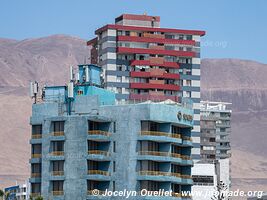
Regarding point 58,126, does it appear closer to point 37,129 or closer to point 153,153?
point 37,129

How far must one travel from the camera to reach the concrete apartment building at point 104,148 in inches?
5433

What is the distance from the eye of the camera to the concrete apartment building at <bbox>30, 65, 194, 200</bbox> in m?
138

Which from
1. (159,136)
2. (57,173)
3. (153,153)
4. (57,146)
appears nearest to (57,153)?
(57,146)

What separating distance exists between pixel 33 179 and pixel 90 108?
12.2 m

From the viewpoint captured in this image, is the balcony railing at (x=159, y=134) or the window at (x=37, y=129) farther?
the window at (x=37, y=129)

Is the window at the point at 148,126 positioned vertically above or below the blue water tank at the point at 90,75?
below

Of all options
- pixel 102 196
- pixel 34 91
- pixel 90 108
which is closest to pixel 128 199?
pixel 102 196

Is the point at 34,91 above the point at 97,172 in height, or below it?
above

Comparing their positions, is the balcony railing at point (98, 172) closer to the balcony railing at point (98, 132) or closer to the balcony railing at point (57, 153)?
the balcony railing at point (57, 153)

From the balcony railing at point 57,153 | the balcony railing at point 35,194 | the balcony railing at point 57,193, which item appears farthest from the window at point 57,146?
the balcony railing at point 35,194

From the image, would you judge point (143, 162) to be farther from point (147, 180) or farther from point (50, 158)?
point (50, 158)

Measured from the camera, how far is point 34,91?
15100 centimetres

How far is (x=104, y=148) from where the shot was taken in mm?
140125

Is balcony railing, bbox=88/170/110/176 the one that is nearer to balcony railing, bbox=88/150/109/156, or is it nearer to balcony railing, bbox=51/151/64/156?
balcony railing, bbox=88/150/109/156
